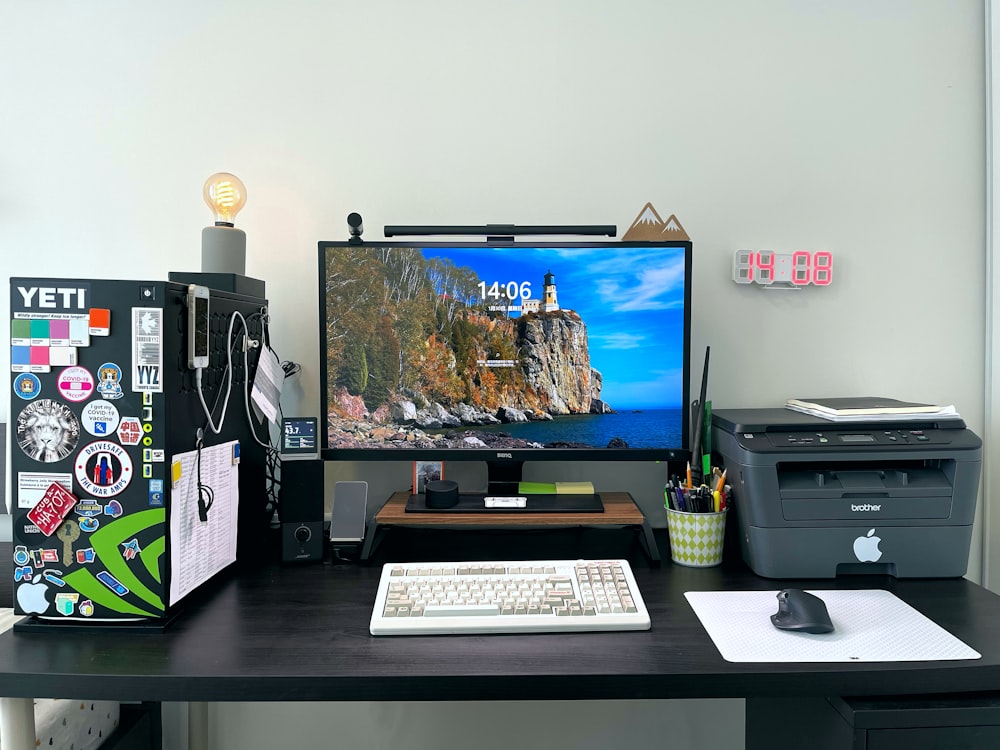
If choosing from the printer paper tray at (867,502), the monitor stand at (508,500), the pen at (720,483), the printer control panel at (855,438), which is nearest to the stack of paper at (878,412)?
the printer control panel at (855,438)

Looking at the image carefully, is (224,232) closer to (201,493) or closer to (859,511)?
(201,493)

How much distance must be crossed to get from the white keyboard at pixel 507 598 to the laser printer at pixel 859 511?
11.3 inches

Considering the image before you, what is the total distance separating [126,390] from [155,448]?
96 millimetres

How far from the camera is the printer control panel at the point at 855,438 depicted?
120 cm

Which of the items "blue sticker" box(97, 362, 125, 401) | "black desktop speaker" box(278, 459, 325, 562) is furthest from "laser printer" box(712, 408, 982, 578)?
"blue sticker" box(97, 362, 125, 401)

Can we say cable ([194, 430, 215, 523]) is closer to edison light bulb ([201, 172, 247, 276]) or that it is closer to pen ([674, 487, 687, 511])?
edison light bulb ([201, 172, 247, 276])

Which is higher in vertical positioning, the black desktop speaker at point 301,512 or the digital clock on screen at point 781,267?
the digital clock on screen at point 781,267

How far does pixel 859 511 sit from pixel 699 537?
28cm

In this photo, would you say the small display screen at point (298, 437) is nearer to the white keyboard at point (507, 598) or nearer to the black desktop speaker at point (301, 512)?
the black desktop speaker at point (301, 512)

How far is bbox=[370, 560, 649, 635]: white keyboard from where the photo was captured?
96 centimetres

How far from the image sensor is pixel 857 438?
1.22 metres

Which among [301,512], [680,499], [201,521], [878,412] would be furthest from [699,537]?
[201,521]

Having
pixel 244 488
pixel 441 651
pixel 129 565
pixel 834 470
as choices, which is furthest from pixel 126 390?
pixel 834 470

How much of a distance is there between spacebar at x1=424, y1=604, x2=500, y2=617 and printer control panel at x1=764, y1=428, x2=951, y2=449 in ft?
1.91
